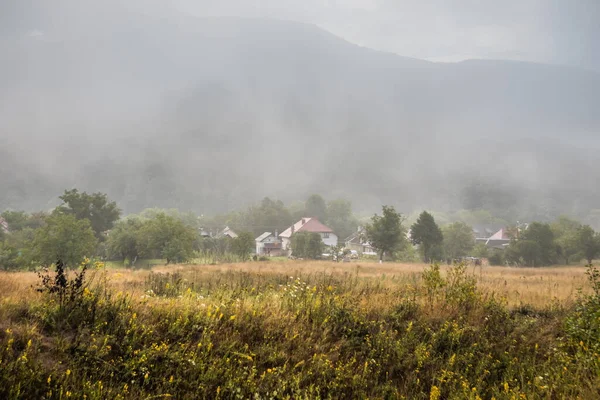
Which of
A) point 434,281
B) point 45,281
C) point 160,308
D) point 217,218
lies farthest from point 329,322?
point 217,218

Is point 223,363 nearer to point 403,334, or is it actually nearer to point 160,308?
point 160,308

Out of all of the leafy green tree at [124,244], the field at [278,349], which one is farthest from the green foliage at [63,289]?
the leafy green tree at [124,244]

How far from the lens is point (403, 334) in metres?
6.75

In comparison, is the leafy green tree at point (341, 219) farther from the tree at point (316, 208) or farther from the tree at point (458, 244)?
the tree at point (458, 244)

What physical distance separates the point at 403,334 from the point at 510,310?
4175mm

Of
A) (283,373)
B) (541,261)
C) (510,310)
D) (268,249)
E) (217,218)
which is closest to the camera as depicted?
(283,373)

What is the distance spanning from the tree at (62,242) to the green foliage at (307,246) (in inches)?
1554

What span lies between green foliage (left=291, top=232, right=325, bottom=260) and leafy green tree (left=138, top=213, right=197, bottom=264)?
83.9ft

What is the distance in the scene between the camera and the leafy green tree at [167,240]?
1948 inches

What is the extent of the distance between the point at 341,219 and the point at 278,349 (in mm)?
157723

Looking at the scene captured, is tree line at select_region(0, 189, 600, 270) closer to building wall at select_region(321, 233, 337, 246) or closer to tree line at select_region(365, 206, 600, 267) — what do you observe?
tree line at select_region(365, 206, 600, 267)

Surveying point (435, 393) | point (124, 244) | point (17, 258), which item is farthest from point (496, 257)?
point (17, 258)

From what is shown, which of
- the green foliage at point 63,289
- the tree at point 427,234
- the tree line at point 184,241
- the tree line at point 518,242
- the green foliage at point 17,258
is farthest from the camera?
the tree at point 427,234

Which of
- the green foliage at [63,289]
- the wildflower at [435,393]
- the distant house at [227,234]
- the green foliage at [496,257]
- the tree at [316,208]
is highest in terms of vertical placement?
the tree at [316,208]
